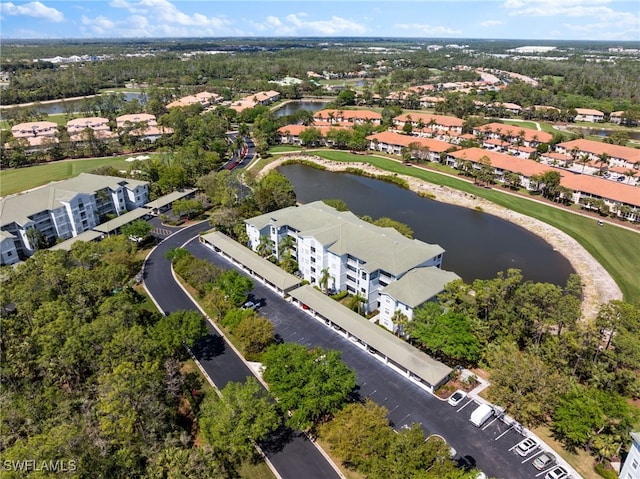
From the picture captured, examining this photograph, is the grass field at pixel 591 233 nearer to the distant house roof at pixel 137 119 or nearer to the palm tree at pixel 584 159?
the palm tree at pixel 584 159

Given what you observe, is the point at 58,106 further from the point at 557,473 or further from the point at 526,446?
the point at 557,473

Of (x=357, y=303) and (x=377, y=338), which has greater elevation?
(x=377, y=338)

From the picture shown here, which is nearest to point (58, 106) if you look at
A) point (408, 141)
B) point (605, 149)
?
point (408, 141)

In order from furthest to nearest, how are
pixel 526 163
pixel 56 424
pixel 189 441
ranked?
pixel 526 163 < pixel 189 441 < pixel 56 424

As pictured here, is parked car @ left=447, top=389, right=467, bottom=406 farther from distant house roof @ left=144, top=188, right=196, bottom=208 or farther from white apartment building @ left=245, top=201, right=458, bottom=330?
distant house roof @ left=144, top=188, right=196, bottom=208

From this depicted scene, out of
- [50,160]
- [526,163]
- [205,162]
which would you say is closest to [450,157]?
[526,163]

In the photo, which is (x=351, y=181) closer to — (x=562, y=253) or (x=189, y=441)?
(x=562, y=253)
